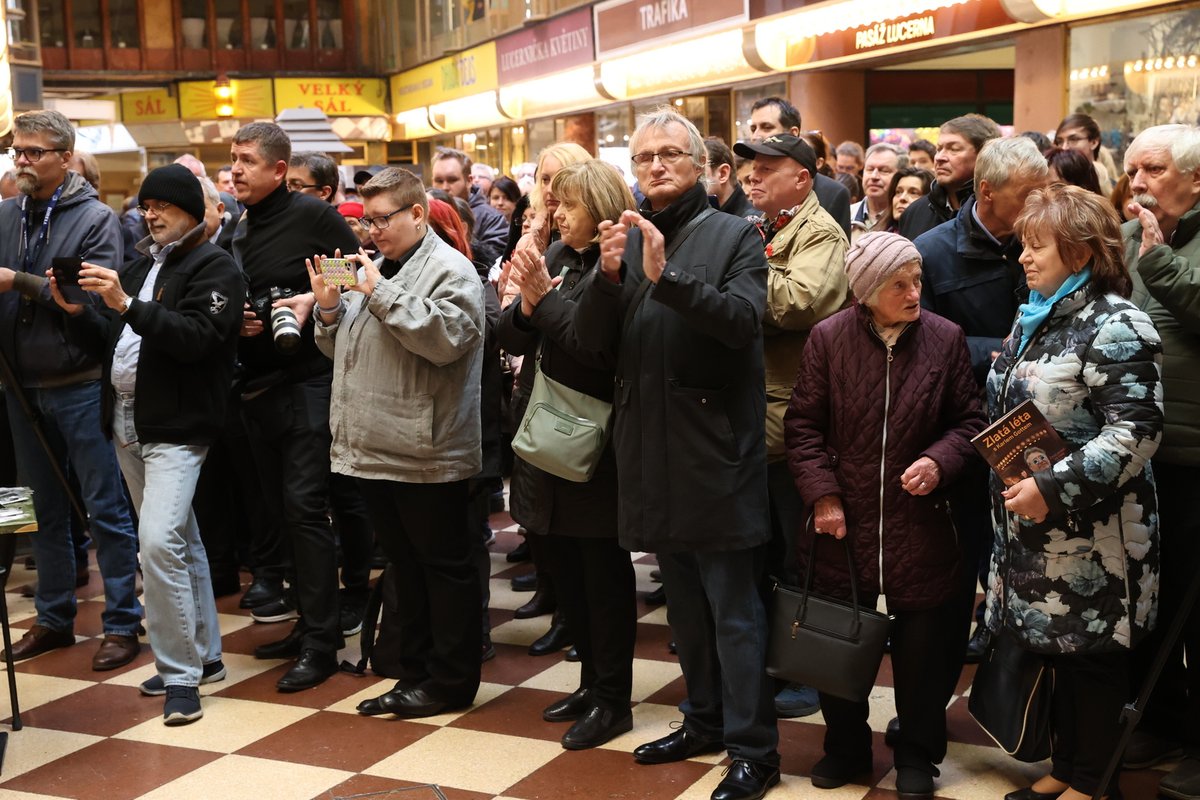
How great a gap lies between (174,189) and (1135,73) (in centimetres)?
626

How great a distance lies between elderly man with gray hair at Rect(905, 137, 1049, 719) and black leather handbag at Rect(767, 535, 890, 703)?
0.60 m

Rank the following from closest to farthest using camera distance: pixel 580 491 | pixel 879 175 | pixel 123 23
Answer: pixel 580 491 → pixel 879 175 → pixel 123 23

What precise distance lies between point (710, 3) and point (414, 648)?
9.58 meters

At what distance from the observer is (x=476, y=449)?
411cm

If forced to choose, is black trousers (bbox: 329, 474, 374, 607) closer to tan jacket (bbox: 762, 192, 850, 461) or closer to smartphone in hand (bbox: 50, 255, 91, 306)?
smartphone in hand (bbox: 50, 255, 91, 306)

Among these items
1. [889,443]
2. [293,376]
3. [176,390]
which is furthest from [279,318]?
[889,443]

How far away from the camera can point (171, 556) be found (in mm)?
4270

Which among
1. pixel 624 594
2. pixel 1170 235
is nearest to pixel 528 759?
pixel 624 594

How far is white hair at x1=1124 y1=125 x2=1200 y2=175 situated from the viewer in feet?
11.1

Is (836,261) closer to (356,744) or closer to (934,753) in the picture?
(934,753)

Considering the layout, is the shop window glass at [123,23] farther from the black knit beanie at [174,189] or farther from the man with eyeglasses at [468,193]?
the black knit beanie at [174,189]

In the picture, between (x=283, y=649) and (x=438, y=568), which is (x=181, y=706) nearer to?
(x=283, y=649)

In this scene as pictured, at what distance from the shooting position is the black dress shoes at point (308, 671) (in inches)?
175

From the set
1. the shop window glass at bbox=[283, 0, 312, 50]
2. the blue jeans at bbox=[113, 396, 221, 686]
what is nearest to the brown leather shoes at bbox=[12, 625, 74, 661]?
the blue jeans at bbox=[113, 396, 221, 686]
